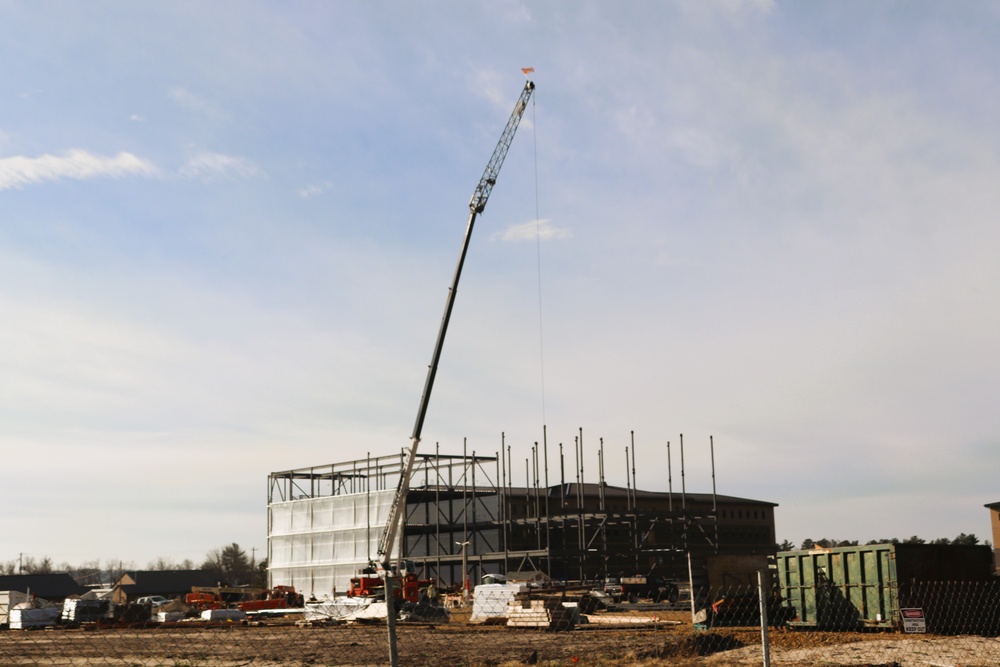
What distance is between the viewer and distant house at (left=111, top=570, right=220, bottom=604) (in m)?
127

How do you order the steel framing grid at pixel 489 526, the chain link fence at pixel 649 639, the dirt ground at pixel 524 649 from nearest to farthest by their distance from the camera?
1. the dirt ground at pixel 524 649
2. the chain link fence at pixel 649 639
3. the steel framing grid at pixel 489 526

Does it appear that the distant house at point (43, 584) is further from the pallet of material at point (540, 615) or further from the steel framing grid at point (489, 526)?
the pallet of material at point (540, 615)

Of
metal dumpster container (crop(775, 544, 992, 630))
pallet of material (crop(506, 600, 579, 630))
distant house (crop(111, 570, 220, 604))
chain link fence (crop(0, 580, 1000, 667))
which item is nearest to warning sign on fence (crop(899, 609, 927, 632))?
chain link fence (crop(0, 580, 1000, 667))

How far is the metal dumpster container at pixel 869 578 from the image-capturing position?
86.8 feet

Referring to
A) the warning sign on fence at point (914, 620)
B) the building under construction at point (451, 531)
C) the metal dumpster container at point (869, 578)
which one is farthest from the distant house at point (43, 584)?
the warning sign on fence at point (914, 620)

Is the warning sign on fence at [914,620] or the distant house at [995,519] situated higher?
the distant house at [995,519]

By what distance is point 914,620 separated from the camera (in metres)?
23.8

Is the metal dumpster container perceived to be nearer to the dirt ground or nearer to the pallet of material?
the dirt ground

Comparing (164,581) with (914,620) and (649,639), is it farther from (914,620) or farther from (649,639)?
(914,620)

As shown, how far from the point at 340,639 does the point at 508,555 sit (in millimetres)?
41944

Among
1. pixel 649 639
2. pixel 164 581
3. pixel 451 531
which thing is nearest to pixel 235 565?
pixel 164 581

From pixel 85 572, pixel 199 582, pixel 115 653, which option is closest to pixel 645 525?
pixel 199 582

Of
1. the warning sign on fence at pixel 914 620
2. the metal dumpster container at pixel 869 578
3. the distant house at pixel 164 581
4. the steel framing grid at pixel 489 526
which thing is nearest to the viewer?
the warning sign on fence at pixel 914 620

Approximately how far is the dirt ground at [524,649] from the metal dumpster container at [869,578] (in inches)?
39.4
